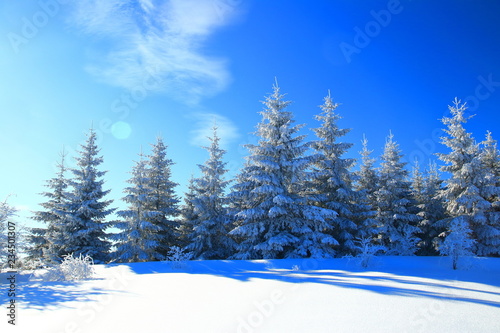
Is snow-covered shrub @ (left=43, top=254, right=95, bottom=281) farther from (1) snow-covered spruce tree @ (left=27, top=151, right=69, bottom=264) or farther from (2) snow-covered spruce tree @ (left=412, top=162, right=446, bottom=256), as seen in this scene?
(2) snow-covered spruce tree @ (left=412, top=162, right=446, bottom=256)

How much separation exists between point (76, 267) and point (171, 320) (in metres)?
5.46

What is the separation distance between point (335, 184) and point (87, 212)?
15387mm

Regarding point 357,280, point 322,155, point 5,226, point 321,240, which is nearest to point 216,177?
point 322,155

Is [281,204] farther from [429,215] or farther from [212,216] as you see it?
[429,215]

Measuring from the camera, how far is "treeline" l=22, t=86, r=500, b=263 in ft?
46.7

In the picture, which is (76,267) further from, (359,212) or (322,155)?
(359,212)

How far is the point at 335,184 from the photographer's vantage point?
16.1 metres

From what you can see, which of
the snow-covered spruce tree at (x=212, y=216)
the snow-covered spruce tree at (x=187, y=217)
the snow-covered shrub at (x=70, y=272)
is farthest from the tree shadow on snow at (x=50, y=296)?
the snow-covered spruce tree at (x=187, y=217)

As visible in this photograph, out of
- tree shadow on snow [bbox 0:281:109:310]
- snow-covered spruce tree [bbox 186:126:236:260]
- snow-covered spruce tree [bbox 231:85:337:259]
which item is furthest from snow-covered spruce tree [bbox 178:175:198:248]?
tree shadow on snow [bbox 0:281:109:310]

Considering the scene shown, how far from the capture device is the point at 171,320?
3637 mm

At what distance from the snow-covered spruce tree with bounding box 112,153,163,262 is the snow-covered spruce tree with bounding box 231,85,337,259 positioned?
667 centimetres

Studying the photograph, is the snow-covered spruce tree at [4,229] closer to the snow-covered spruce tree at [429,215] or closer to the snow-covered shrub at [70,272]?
the snow-covered shrub at [70,272]

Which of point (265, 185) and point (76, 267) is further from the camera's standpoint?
point (265, 185)

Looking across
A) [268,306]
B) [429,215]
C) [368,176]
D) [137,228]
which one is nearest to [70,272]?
[268,306]
